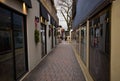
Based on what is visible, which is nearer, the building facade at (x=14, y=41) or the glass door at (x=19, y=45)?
the building facade at (x=14, y=41)

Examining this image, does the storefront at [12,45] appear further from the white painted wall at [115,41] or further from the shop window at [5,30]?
the white painted wall at [115,41]

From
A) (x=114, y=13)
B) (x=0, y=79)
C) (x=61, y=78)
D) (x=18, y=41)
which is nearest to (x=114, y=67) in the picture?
(x=114, y=13)

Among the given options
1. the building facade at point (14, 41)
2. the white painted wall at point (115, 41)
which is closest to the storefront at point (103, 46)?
the white painted wall at point (115, 41)

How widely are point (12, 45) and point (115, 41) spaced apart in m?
3.16

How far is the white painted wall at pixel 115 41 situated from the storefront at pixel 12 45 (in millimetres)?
2654

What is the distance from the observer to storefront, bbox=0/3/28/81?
4.37 metres

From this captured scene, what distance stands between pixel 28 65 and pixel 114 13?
→ 14.8ft

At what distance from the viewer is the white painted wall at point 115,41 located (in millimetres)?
2737

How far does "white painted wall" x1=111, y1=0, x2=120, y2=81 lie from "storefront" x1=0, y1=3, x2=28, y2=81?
8.71 feet

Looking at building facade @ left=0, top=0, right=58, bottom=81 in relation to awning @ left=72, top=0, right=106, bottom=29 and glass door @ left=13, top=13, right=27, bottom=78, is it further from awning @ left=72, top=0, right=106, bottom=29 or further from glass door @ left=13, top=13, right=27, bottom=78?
awning @ left=72, top=0, right=106, bottom=29

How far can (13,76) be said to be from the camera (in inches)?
199

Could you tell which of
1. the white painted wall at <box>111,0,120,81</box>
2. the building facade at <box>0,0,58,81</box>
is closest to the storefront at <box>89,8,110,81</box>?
the white painted wall at <box>111,0,120,81</box>

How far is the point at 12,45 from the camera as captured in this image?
16.5ft

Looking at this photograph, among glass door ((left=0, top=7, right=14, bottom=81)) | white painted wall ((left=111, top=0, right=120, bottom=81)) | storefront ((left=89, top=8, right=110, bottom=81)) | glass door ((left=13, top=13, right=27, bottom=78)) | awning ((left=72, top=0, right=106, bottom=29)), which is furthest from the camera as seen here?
glass door ((left=13, top=13, right=27, bottom=78))
